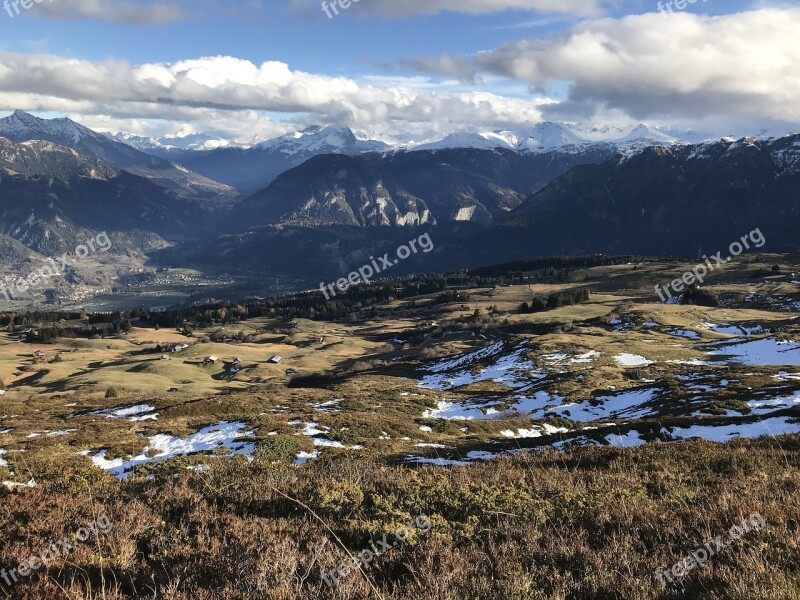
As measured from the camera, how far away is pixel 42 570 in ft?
26.2

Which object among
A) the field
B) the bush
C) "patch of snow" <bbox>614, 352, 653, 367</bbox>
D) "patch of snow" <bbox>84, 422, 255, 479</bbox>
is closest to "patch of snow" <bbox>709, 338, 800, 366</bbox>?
"patch of snow" <bbox>614, 352, 653, 367</bbox>

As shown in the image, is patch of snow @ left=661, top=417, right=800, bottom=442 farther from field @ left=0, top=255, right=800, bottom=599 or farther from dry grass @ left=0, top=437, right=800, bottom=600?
dry grass @ left=0, top=437, right=800, bottom=600

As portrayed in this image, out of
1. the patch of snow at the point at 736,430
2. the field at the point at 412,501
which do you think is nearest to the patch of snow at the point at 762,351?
the field at the point at 412,501

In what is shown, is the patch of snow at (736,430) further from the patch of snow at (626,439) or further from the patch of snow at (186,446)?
the patch of snow at (186,446)

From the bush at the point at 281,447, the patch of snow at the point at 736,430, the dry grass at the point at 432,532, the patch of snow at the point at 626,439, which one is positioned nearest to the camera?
the dry grass at the point at 432,532

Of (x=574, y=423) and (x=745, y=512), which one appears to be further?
(x=574, y=423)

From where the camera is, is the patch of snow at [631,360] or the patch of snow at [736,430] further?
the patch of snow at [631,360]

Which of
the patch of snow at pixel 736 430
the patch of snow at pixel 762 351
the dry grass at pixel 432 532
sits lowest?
the patch of snow at pixel 762 351

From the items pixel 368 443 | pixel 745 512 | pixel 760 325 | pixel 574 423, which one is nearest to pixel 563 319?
pixel 760 325

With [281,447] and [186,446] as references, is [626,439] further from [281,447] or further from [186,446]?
[186,446]

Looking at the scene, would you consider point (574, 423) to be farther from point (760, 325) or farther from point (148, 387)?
point (760, 325)

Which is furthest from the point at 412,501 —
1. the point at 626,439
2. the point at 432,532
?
the point at 626,439

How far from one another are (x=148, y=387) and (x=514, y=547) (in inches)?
3779

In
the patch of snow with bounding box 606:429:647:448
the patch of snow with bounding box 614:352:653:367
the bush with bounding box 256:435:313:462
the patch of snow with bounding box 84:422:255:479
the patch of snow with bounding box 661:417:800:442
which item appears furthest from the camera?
the patch of snow with bounding box 614:352:653:367
